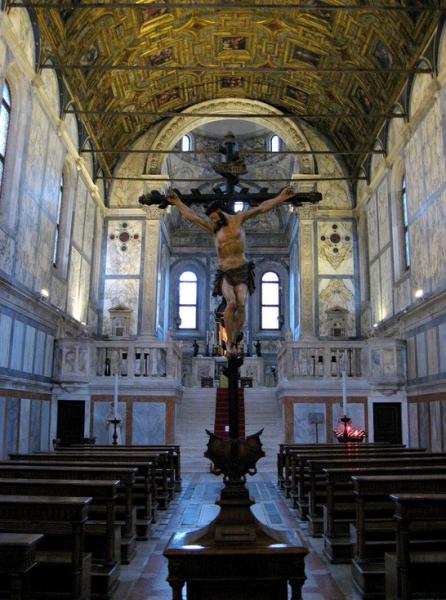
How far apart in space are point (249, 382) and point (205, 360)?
3.98 m

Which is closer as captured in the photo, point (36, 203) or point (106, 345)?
point (36, 203)

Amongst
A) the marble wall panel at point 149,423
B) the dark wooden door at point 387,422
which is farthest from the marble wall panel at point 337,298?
the marble wall panel at point 149,423

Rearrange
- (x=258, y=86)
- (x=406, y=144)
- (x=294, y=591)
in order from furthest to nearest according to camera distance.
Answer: (x=258, y=86) < (x=406, y=144) < (x=294, y=591)

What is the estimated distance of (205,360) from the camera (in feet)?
102

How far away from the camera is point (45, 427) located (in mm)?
17094

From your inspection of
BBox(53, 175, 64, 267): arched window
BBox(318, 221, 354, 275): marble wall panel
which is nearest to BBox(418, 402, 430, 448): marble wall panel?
BBox(318, 221, 354, 275): marble wall panel

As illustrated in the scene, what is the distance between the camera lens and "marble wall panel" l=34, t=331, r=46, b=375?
16266 millimetres

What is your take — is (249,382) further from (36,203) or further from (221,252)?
(221,252)

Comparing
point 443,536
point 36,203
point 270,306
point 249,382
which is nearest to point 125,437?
point 36,203

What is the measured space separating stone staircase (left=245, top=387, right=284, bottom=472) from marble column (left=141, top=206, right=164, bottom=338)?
5.39 m

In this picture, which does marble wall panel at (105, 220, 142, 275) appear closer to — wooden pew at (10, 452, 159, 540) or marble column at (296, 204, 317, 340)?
marble column at (296, 204, 317, 340)

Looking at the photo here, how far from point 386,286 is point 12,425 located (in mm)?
13604

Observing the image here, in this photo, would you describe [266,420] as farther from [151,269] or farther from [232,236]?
[232,236]

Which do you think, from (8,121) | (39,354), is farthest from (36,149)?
(39,354)
